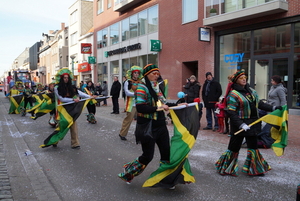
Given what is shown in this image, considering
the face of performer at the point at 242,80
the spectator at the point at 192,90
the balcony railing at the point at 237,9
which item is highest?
the balcony railing at the point at 237,9

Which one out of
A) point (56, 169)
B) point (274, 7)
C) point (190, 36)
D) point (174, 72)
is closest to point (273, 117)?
point (56, 169)

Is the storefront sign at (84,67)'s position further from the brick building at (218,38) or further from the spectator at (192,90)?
the spectator at (192,90)

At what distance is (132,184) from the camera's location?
455cm

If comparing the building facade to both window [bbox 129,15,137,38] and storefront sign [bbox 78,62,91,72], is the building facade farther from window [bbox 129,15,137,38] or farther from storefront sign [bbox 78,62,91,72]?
window [bbox 129,15,137,38]

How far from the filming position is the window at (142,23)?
2233 cm

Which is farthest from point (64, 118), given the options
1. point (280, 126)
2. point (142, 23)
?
point (142, 23)

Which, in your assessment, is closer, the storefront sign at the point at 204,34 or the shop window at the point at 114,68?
the storefront sign at the point at 204,34

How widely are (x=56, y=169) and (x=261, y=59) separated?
38.1 feet

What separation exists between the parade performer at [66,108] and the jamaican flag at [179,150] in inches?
130

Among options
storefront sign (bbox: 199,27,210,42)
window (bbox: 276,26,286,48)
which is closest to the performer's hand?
window (bbox: 276,26,286,48)

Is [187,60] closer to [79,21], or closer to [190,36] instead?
[190,36]

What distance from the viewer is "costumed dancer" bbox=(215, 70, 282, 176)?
15.6ft

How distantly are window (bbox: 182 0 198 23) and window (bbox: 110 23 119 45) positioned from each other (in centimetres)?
990

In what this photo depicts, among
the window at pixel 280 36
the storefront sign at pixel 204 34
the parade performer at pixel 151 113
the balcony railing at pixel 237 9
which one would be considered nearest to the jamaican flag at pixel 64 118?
the parade performer at pixel 151 113
